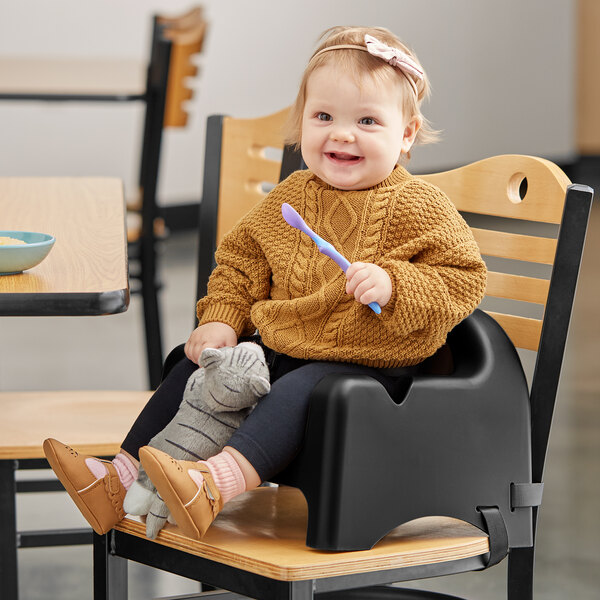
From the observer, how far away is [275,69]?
19.9 feet

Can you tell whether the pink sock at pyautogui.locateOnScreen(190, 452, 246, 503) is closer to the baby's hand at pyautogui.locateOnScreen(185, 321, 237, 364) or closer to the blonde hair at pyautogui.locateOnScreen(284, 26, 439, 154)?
the baby's hand at pyautogui.locateOnScreen(185, 321, 237, 364)

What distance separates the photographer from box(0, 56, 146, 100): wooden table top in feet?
9.47

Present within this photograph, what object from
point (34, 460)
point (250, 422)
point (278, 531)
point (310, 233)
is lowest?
point (34, 460)

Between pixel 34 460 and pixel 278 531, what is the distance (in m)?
0.51

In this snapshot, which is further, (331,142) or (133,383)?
(133,383)

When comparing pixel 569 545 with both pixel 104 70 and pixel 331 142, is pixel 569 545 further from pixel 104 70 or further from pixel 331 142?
pixel 104 70

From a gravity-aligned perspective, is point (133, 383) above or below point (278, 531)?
below

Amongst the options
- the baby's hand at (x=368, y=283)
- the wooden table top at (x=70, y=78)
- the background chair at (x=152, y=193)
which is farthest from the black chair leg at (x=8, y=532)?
the wooden table top at (x=70, y=78)

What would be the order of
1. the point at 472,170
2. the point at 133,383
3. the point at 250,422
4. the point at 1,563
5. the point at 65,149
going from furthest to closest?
the point at 65,149, the point at 133,383, the point at 1,563, the point at 472,170, the point at 250,422

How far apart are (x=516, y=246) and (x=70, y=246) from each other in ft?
1.69

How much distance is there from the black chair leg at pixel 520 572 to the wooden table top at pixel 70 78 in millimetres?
1885

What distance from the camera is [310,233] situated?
1158 mm

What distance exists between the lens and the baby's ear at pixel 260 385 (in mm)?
1118

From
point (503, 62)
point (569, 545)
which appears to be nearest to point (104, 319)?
point (569, 545)
